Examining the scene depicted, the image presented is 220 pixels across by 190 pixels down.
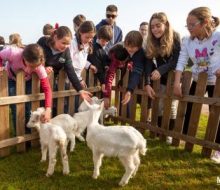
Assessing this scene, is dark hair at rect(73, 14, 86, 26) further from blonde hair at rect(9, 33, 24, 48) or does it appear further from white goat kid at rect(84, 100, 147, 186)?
white goat kid at rect(84, 100, 147, 186)

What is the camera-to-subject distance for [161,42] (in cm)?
559

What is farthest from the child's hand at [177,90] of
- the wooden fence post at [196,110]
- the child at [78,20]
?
the child at [78,20]

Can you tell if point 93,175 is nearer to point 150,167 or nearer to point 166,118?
point 150,167

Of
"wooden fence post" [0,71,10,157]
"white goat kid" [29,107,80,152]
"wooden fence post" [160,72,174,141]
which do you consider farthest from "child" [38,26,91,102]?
"wooden fence post" [160,72,174,141]

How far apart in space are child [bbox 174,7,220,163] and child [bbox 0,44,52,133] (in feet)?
7.39

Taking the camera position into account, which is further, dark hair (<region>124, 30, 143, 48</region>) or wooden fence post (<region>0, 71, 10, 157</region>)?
dark hair (<region>124, 30, 143, 48</region>)

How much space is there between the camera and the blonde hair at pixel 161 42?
5.56 meters

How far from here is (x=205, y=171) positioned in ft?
16.1

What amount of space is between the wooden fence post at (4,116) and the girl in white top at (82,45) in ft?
5.09

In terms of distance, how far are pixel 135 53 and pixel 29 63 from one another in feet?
6.74

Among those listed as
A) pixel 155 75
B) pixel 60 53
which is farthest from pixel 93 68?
pixel 155 75

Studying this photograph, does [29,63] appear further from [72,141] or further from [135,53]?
[135,53]

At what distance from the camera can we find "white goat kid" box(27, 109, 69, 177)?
14.3 ft

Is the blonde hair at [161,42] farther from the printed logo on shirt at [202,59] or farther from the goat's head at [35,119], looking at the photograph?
the goat's head at [35,119]
